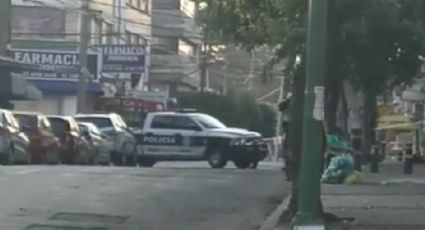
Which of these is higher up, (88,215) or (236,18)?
(236,18)

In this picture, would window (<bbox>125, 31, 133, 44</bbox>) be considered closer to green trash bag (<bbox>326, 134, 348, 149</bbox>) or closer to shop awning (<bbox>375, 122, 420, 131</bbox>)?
shop awning (<bbox>375, 122, 420, 131</bbox>)

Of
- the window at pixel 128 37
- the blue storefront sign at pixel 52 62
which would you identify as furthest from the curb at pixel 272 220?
the window at pixel 128 37

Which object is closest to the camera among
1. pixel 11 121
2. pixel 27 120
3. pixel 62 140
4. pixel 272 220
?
pixel 272 220

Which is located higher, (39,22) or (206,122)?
(39,22)

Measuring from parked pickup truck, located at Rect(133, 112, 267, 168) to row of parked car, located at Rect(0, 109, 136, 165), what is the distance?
Answer: 2.43 feet

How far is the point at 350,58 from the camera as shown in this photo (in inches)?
635

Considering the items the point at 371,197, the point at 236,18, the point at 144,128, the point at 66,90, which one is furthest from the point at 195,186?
the point at 66,90

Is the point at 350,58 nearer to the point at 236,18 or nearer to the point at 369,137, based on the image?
the point at 236,18

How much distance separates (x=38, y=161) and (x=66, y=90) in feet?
84.5

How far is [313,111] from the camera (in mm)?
12625

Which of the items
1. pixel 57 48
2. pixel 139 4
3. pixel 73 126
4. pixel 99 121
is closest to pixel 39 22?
pixel 57 48

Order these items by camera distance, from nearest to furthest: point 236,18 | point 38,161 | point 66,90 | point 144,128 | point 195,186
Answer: point 195,186 → point 236,18 → point 38,161 → point 144,128 → point 66,90

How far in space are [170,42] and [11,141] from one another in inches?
2154

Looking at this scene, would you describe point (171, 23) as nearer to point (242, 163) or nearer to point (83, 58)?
point (83, 58)
